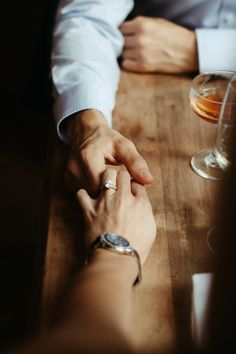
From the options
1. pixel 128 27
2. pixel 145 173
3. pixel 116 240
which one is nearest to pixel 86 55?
pixel 128 27

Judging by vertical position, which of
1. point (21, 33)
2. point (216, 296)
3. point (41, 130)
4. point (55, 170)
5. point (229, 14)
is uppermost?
point (216, 296)

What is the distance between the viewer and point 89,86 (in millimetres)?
1152

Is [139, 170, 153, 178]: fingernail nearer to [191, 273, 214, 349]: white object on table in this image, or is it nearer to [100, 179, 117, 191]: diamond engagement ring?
[100, 179, 117, 191]: diamond engagement ring

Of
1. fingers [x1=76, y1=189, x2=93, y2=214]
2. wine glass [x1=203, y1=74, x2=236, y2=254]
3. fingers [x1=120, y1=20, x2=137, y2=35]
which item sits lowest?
fingers [x1=76, y1=189, x2=93, y2=214]

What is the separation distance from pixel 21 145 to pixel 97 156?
1251 millimetres

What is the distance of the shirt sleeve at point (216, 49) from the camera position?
1.31m

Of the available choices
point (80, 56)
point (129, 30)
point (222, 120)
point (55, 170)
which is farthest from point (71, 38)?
point (222, 120)

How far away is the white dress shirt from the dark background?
170mm

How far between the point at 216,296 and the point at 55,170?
661 mm

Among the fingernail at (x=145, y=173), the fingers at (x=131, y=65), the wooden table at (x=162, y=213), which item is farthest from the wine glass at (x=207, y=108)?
the fingers at (x=131, y=65)

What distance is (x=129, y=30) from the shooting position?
4.49 feet

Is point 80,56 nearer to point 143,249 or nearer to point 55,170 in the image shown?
point 55,170

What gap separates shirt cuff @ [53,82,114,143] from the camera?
43.6 inches

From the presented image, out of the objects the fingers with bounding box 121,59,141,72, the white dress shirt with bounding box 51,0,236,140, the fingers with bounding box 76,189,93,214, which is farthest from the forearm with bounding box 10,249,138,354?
the fingers with bounding box 121,59,141,72
